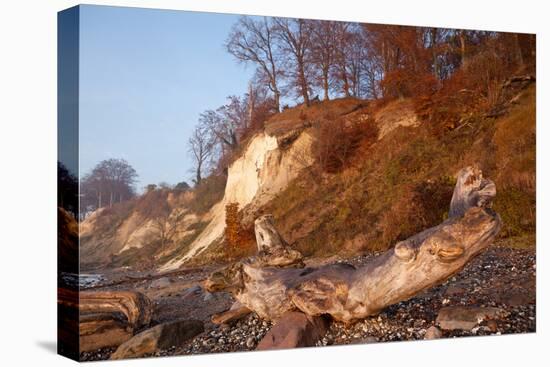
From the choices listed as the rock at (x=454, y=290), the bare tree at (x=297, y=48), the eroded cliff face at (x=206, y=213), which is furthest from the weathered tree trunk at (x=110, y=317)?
the rock at (x=454, y=290)

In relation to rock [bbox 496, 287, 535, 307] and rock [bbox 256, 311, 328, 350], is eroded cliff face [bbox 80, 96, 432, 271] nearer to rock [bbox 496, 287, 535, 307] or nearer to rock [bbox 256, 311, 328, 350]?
rock [bbox 256, 311, 328, 350]

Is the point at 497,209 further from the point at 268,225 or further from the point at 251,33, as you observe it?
the point at 251,33

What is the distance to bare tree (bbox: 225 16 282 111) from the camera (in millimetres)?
9977

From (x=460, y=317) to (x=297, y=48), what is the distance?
3728 millimetres

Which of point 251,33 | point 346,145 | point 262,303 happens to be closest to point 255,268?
point 262,303

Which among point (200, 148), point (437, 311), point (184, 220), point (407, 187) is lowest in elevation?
point (437, 311)

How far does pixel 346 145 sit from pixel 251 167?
1.28m

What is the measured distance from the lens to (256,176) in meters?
10.3

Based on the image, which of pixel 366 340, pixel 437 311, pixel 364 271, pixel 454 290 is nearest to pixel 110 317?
pixel 364 271

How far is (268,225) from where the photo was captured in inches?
401

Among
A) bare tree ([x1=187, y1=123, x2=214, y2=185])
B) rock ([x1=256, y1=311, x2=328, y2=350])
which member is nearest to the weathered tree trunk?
rock ([x1=256, y1=311, x2=328, y2=350])

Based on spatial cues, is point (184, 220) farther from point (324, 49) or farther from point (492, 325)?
point (492, 325)

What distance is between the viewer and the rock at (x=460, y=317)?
406 inches

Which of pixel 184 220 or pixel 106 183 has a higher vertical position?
pixel 106 183
